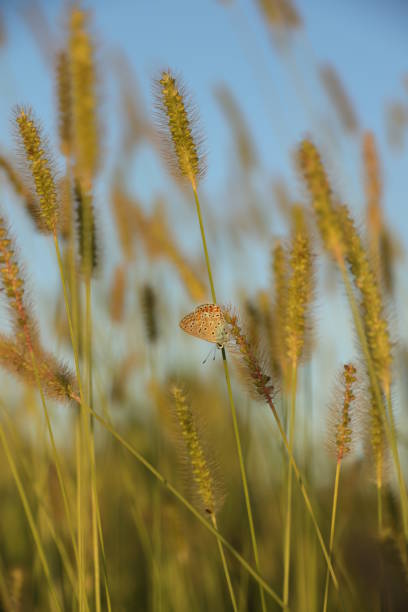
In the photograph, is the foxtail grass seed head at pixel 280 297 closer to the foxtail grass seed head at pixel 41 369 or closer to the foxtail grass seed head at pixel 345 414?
the foxtail grass seed head at pixel 345 414

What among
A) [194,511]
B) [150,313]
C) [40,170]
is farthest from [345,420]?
[150,313]

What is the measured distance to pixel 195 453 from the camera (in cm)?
108

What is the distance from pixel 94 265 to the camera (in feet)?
4.65

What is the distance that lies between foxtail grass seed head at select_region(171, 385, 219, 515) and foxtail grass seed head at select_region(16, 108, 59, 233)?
390 millimetres

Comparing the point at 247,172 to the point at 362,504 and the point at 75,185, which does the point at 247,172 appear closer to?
the point at 75,185

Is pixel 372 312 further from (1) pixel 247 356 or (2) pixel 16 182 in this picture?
(2) pixel 16 182

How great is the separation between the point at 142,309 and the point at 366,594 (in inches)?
59.1

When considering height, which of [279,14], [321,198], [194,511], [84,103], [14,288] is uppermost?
[279,14]

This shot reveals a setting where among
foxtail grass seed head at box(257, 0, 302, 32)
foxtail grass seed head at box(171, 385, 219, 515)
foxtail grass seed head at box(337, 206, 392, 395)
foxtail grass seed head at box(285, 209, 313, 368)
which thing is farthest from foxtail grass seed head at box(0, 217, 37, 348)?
foxtail grass seed head at box(257, 0, 302, 32)

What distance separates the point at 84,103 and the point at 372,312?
0.67m

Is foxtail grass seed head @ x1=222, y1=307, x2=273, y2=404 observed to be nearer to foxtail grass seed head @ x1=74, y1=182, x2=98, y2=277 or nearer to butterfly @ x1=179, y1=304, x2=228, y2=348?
butterfly @ x1=179, y1=304, x2=228, y2=348

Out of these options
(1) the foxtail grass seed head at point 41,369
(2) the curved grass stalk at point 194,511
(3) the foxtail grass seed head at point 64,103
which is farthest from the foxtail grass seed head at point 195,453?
(3) the foxtail grass seed head at point 64,103

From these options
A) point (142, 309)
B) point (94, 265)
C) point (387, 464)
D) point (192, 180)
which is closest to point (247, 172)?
point (142, 309)

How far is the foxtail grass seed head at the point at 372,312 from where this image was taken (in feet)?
3.26
